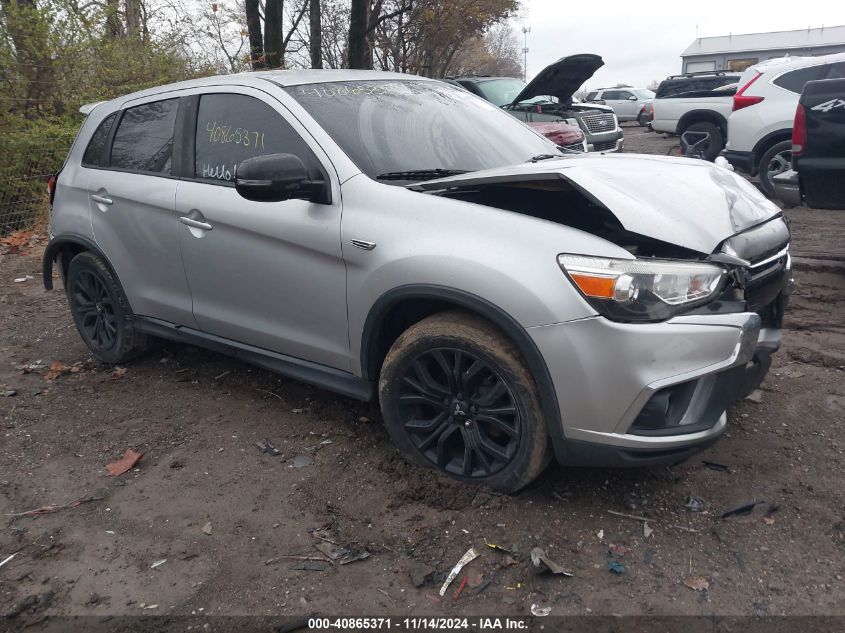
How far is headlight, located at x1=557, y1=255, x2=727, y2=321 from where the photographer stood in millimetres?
2553

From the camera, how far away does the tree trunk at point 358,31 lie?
1505 centimetres

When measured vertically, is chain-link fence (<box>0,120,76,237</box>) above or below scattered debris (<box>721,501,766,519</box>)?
above

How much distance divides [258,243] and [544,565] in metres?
2.01

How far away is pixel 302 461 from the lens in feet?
11.6

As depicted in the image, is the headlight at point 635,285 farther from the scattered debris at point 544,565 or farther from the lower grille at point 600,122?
the lower grille at point 600,122

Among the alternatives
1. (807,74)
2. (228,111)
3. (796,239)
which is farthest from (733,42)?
(228,111)

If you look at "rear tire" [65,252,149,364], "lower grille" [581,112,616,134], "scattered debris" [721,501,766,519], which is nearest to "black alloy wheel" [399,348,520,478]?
"scattered debris" [721,501,766,519]

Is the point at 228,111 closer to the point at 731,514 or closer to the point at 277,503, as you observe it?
the point at 277,503

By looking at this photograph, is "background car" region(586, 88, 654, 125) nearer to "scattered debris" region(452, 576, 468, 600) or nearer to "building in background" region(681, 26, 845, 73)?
"building in background" region(681, 26, 845, 73)

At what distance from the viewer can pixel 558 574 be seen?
2586mm

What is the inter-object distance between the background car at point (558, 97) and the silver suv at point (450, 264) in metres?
5.98

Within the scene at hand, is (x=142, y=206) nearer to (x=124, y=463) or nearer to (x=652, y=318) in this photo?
(x=124, y=463)

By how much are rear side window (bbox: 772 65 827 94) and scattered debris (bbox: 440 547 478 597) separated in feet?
30.4

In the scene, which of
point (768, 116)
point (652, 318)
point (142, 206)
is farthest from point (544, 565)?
point (768, 116)
